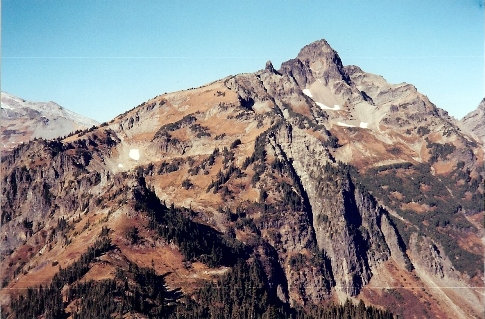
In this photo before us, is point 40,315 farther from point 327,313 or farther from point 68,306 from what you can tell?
point 327,313

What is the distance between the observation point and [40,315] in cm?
18488

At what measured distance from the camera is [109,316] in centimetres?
17188

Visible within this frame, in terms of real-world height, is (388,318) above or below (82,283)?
below

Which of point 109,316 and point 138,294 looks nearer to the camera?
point 109,316

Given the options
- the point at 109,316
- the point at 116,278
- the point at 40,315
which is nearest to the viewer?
the point at 109,316

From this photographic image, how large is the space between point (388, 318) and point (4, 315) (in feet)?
492

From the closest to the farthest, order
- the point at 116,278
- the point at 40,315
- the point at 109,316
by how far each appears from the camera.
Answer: the point at 109,316 → the point at 40,315 → the point at 116,278

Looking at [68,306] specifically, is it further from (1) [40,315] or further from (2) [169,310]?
(2) [169,310]

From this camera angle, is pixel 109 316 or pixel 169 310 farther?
pixel 169 310

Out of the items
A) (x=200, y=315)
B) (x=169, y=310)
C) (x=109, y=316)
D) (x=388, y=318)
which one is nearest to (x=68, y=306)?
(x=109, y=316)

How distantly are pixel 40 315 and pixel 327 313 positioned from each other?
11072 centimetres

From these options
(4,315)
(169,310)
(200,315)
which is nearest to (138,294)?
(169,310)

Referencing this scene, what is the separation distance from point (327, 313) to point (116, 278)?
86.0m

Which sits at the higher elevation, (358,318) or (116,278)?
(116,278)
